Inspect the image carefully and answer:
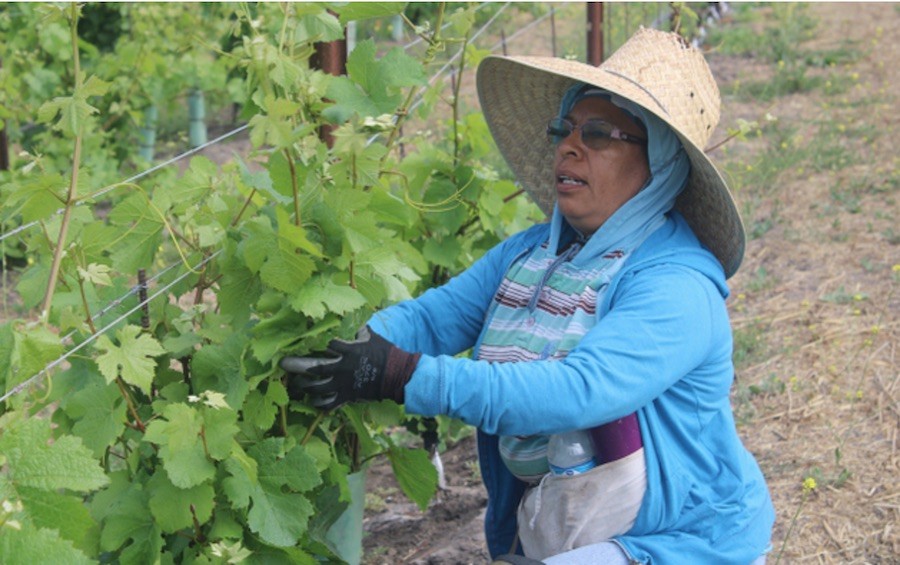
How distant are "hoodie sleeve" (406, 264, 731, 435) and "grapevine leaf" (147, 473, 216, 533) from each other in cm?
40

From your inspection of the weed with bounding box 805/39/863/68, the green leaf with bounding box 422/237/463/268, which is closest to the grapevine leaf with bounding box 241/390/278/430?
the green leaf with bounding box 422/237/463/268

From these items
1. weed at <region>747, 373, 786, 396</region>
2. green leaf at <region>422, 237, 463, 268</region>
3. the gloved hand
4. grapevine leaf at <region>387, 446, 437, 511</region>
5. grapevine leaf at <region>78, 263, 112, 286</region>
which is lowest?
weed at <region>747, 373, 786, 396</region>

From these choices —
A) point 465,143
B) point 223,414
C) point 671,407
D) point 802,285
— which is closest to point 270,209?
point 223,414

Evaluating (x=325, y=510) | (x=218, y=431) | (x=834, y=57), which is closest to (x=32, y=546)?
(x=218, y=431)

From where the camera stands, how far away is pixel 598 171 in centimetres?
250

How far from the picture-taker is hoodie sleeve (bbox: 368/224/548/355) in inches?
105

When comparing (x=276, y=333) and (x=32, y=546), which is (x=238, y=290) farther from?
(x=32, y=546)

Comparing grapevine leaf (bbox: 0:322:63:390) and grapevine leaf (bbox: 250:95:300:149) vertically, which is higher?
grapevine leaf (bbox: 250:95:300:149)

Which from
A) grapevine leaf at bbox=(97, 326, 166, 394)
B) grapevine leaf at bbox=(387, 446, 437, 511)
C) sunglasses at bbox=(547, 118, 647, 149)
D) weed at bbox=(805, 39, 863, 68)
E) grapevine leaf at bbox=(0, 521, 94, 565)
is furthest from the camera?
weed at bbox=(805, 39, 863, 68)

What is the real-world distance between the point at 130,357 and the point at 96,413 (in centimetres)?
22

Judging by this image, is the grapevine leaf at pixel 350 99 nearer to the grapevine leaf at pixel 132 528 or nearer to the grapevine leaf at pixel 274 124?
the grapevine leaf at pixel 274 124

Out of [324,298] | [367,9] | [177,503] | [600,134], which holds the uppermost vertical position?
[367,9]

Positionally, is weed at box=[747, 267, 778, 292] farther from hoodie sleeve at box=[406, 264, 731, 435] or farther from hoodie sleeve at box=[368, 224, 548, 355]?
hoodie sleeve at box=[406, 264, 731, 435]

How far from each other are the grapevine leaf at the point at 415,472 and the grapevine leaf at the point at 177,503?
59cm
